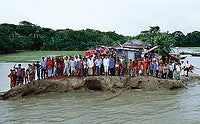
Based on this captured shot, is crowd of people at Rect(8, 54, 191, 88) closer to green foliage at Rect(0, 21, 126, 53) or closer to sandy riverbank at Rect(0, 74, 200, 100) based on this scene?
sandy riverbank at Rect(0, 74, 200, 100)

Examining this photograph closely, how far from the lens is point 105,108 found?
16547 mm

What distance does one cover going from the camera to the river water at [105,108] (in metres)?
14.5

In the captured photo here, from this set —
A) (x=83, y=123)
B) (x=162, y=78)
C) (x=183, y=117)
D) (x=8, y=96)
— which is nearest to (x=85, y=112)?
(x=83, y=123)

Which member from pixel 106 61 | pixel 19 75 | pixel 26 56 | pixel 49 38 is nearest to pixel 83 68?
pixel 106 61

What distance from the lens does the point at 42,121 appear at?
47.4 feet

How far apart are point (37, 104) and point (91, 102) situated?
2.81m

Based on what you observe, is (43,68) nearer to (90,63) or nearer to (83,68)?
A: (83,68)

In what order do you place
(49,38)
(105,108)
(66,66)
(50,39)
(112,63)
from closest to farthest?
(105,108), (66,66), (112,63), (50,39), (49,38)

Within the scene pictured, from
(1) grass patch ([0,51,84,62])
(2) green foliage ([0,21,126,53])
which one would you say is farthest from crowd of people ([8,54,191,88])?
(2) green foliage ([0,21,126,53])

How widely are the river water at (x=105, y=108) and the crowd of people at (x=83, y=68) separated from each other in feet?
4.78

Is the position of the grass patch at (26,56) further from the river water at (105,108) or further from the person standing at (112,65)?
the river water at (105,108)

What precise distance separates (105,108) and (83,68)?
15.1 feet

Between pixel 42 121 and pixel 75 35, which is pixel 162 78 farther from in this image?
pixel 75 35

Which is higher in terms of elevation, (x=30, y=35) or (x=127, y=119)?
(x=30, y=35)
